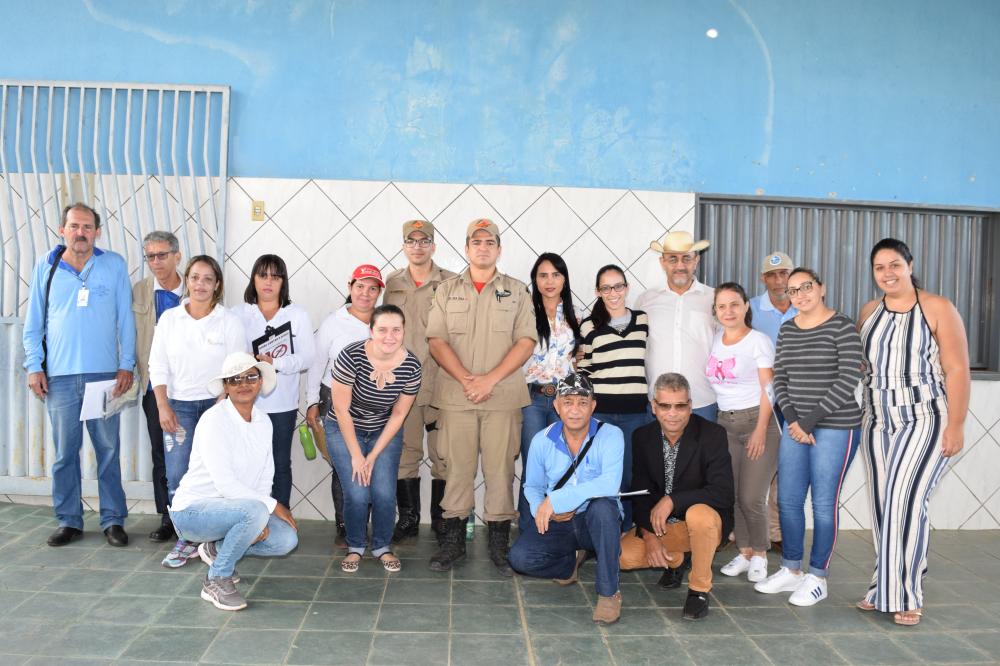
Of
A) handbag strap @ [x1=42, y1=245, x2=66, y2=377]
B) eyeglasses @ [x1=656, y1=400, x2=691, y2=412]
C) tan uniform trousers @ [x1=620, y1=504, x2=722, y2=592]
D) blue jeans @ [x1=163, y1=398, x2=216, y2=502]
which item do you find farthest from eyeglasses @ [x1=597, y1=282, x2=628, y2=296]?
handbag strap @ [x1=42, y1=245, x2=66, y2=377]

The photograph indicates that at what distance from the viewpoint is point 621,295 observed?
3.46 metres

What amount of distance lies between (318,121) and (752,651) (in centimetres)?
336

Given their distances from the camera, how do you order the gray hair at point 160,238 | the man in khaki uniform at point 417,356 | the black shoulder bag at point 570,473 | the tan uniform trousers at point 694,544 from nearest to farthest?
the tan uniform trousers at point 694,544 < the black shoulder bag at point 570,473 < the gray hair at point 160,238 < the man in khaki uniform at point 417,356

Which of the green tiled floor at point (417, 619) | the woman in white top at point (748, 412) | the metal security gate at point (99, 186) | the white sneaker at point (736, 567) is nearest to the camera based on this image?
the green tiled floor at point (417, 619)

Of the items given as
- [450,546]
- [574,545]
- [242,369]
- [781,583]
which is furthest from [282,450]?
[781,583]

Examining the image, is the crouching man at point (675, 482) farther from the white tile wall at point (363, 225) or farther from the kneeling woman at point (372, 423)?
the white tile wall at point (363, 225)

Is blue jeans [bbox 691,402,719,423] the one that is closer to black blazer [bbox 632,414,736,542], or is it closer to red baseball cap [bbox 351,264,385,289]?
black blazer [bbox 632,414,736,542]

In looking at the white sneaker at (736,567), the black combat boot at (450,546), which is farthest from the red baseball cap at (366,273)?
the white sneaker at (736,567)

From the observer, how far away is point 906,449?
2.85 meters

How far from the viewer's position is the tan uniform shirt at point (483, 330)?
333cm

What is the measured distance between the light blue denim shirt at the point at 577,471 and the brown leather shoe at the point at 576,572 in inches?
13.9

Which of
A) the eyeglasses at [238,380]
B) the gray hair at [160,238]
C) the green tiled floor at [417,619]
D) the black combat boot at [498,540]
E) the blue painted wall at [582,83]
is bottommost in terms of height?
the green tiled floor at [417,619]

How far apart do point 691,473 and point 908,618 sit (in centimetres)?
96

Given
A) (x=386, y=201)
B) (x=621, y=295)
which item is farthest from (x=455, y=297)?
(x=386, y=201)
